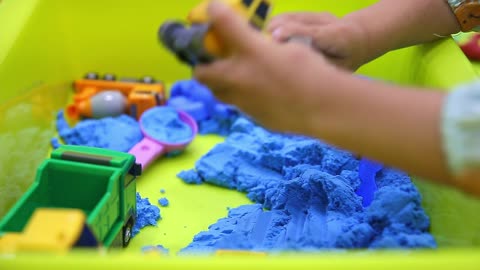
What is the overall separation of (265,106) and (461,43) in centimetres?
64

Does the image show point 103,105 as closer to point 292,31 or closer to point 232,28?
point 292,31

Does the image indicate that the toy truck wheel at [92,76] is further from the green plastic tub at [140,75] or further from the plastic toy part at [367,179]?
the plastic toy part at [367,179]

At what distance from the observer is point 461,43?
1.03 metres

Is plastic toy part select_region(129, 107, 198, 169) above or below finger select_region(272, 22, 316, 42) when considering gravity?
below

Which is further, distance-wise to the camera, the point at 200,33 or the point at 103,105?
the point at 103,105

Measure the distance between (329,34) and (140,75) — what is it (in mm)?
504

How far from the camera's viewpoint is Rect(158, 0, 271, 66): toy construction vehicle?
520 mm

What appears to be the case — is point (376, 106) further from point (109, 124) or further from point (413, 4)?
point (109, 124)

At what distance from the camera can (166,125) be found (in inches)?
38.6

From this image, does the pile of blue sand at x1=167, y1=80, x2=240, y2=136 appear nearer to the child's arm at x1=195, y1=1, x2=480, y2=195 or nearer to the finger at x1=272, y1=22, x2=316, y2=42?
the finger at x1=272, y1=22, x2=316, y2=42

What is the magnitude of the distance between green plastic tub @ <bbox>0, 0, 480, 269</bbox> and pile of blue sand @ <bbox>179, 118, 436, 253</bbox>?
0.09 feet

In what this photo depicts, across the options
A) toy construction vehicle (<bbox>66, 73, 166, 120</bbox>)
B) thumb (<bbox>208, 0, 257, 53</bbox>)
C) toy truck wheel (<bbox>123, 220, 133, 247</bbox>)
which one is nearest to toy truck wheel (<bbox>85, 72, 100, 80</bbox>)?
toy construction vehicle (<bbox>66, 73, 166, 120</bbox>)

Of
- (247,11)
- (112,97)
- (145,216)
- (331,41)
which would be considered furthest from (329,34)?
(112,97)

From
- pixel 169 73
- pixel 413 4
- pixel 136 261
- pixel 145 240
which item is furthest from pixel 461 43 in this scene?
pixel 136 261
